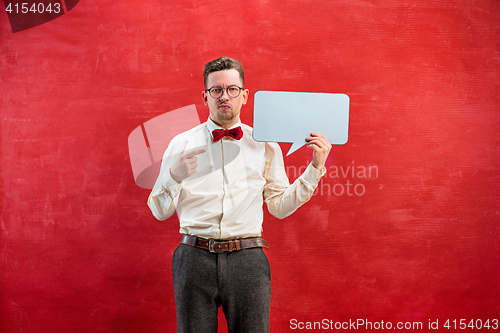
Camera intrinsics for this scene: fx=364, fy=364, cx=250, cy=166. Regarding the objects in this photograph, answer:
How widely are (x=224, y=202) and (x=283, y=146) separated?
30.8 inches

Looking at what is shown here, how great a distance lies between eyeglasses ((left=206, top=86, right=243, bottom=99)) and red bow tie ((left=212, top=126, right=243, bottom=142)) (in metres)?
0.15

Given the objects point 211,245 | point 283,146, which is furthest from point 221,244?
point 283,146

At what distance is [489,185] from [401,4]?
1.27m

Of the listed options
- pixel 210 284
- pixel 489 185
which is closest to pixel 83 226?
pixel 210 284

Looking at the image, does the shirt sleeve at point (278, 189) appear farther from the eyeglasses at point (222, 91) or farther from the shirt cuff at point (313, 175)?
the eyeglasses at point (222, 91)

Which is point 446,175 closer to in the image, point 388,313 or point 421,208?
point 421,208

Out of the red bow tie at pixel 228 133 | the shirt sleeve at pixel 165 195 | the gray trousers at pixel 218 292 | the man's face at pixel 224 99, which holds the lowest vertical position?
the gray trousers at pixel 218 292

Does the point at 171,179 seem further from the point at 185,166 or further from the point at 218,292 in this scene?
the point at 218,292

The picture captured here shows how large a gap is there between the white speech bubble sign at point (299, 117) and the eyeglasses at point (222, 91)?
122mm

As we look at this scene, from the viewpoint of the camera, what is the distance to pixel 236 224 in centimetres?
162

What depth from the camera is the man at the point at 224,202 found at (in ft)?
5.05

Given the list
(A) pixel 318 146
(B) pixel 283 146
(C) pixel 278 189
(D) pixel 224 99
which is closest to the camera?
(A) pixel 318 146

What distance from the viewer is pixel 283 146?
228cm

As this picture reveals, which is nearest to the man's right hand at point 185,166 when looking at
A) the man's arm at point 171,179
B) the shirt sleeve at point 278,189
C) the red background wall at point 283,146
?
the man's arm at point 171,179
